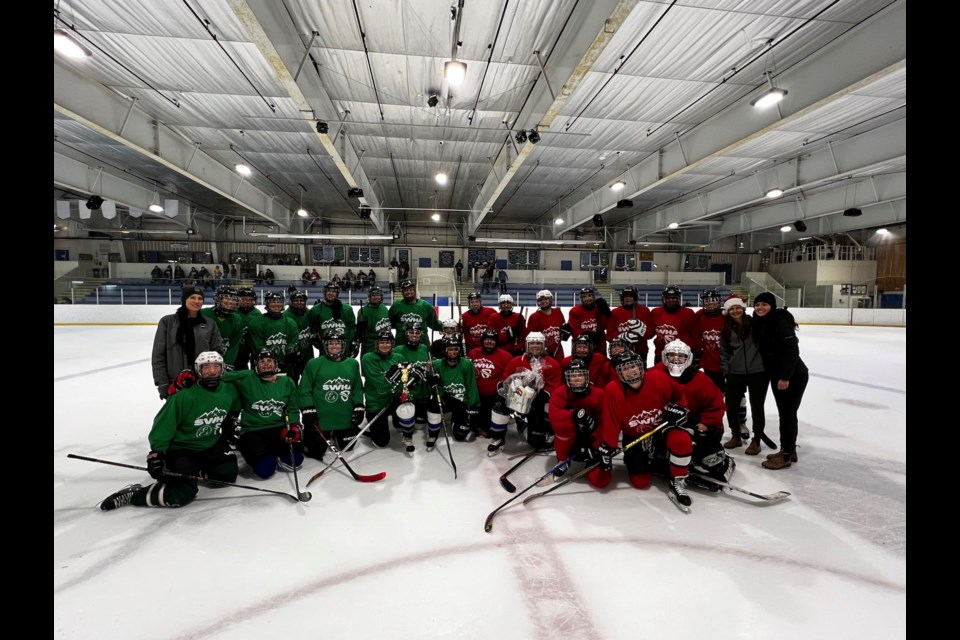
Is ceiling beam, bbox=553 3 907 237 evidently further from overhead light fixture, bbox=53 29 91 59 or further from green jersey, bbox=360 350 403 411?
overhead light fixture, bbox=53 29 91 59

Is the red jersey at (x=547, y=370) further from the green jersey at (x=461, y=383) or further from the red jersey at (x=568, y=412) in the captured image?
the red jersey at (x=568, y=412)

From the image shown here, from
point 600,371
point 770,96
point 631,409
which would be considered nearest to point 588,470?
point 631,409

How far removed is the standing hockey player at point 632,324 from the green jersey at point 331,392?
2980 millimetres

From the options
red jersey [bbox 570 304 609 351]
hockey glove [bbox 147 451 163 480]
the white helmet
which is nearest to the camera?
hockey glove [bbox 147 451 163 480]

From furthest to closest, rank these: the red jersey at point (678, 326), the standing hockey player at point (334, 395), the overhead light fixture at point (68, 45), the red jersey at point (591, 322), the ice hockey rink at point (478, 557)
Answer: the red jersey at point (591, 322) < the red jersey at point (678, 326) < the overhead light fixture at point (68, 45) < the standing hockey player at point (334, 395) < the ice hockey rink at point (478, 557)

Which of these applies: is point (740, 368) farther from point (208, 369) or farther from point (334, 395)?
point (208, 369)

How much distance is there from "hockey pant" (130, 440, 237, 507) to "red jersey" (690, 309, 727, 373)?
4.32 meters

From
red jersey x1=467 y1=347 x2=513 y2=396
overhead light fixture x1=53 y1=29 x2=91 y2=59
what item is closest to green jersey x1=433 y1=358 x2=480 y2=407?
red jersey x1=467 y1=347 x2=513 y2=396

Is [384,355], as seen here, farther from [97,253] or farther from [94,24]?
[97,253]

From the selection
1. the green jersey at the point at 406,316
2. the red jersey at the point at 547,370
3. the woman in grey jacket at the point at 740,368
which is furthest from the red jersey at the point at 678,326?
the green jersey at the point at 406,316

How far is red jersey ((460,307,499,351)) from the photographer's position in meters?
5.04

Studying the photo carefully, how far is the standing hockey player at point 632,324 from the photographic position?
14.9ft

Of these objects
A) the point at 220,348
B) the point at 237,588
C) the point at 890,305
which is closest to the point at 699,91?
the point at 220,348

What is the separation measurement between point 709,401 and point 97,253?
28.0 meters
